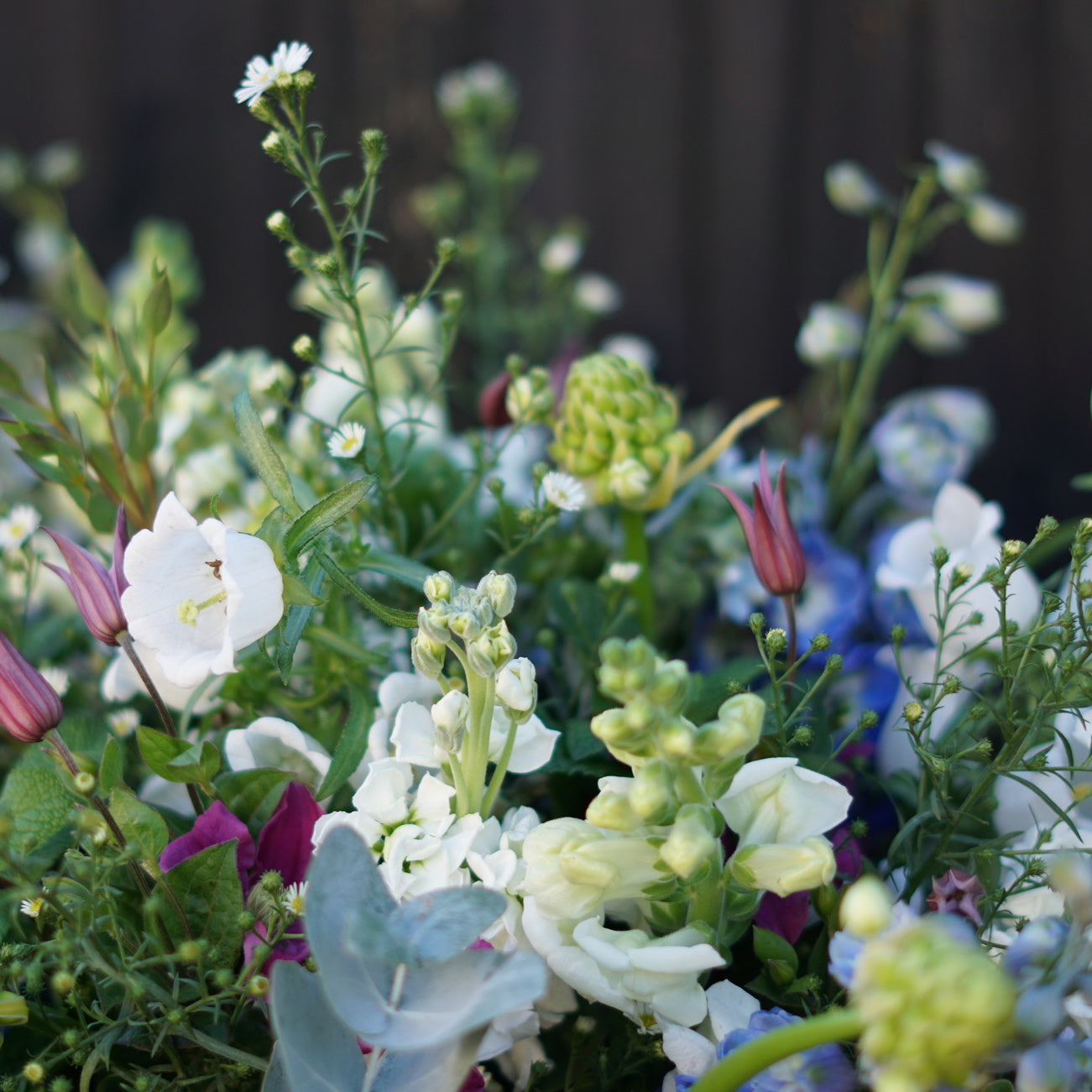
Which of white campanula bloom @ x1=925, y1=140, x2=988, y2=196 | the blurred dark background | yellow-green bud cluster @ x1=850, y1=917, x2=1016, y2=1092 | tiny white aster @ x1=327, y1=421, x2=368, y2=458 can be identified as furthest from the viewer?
the blurred dark background

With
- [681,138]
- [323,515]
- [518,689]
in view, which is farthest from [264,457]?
[681,138]

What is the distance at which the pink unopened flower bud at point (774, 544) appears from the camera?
47cm

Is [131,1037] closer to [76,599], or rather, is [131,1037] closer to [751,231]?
[76,599]

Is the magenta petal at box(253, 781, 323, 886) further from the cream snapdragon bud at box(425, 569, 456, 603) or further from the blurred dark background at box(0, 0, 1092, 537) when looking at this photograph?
the blurred dark background at box(0, 0, 1092, 537)

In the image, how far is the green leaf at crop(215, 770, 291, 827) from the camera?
17.8 inches

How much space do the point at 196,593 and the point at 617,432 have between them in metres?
0.24

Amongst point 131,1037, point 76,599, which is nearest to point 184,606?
point 76,599

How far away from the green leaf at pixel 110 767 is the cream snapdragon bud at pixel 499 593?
0.16 m

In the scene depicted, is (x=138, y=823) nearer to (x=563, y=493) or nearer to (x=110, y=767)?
(x=110, y=767)

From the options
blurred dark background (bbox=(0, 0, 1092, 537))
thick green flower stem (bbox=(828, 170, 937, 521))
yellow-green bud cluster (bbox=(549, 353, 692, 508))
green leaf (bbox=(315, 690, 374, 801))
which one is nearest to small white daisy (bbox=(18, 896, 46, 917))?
green leaf (bbox=(315, 690, 374, 801))

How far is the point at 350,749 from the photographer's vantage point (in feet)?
1.51

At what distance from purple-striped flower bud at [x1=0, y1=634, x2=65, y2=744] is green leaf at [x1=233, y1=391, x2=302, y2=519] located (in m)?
0.11

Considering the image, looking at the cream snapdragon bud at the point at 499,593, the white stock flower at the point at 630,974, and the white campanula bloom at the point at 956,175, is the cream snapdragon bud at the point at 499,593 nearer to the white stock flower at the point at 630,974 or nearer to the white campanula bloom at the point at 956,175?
the white stock flower at the point at 630,974

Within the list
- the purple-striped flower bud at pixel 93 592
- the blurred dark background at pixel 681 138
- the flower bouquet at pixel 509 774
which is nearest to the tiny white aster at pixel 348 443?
the flower bouquet at pixel 509 774
